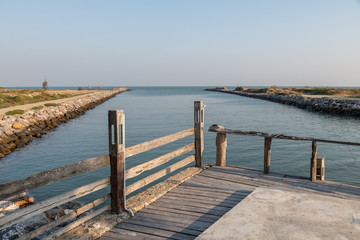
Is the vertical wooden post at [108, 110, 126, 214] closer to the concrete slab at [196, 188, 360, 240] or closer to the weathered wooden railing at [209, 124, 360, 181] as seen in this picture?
the concrete slab at [196, 188, 360, 240]

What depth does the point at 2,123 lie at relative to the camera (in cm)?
1961

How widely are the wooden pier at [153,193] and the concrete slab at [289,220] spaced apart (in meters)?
0.67

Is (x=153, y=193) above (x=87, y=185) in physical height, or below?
below

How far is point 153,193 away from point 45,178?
2501 millimetres

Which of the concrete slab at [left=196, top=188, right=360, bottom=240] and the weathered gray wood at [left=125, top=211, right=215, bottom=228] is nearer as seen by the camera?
the concrete slab at [left=196, top=188, right=360, bottom=240]

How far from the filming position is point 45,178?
13.0 feet

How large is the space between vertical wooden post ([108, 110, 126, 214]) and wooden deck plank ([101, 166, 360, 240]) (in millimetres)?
367

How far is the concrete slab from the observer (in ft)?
12.1

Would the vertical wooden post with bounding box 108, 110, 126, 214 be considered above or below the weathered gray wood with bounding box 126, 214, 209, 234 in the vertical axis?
above

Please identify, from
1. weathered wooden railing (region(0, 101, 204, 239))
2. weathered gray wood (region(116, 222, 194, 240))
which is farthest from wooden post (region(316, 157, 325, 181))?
weathered gray wood (region(116, 222, 194, 240))

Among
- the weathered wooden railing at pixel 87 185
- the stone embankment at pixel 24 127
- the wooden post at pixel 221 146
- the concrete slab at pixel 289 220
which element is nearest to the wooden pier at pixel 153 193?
the weathered wooden railing at pixel 87 185

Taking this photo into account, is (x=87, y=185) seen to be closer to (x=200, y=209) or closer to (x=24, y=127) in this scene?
(x=200, y=209)

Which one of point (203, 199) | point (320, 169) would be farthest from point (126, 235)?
point (320, 169)

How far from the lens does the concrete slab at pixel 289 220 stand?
3.68 meters
